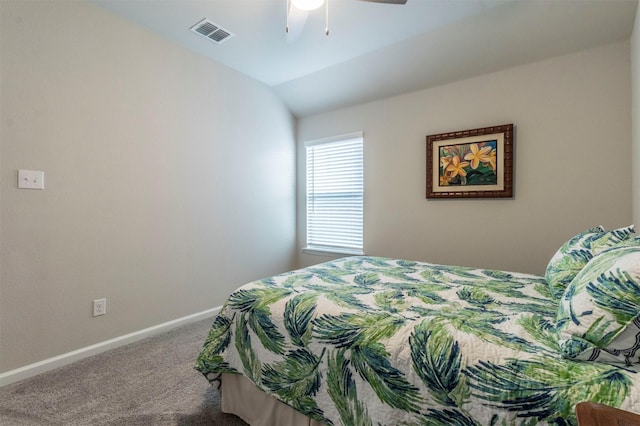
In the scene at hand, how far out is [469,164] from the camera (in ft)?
9.50

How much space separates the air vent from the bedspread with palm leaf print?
2.20m

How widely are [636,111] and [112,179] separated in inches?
150

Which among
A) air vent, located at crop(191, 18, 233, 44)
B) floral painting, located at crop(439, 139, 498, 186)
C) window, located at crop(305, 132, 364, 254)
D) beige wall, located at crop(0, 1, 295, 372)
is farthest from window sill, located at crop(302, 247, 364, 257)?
air vent, located at crop(191, 18, 233, 44)

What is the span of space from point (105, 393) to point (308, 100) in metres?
3.40

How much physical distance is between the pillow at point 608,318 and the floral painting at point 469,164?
75.3 inches

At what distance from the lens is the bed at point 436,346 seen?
2.89ft

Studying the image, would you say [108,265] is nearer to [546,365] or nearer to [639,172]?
[546,365]

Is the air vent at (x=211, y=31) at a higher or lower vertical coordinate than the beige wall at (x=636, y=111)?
higher

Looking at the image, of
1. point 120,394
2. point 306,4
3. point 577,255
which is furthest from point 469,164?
point 120,394

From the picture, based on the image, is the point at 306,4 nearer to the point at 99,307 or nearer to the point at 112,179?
the point at 112,179

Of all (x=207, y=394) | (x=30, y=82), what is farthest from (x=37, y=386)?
(x=30, y=82)

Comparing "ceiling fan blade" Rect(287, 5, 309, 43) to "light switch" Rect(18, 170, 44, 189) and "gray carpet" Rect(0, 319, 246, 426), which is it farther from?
"gray carpet" Rect(0, 319, 246, 426)

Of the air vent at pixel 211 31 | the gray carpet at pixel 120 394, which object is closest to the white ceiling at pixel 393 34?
the air vent at pixel 211 31

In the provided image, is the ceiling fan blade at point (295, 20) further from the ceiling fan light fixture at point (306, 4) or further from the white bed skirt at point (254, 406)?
the white bed skirt at point (254, 406)
